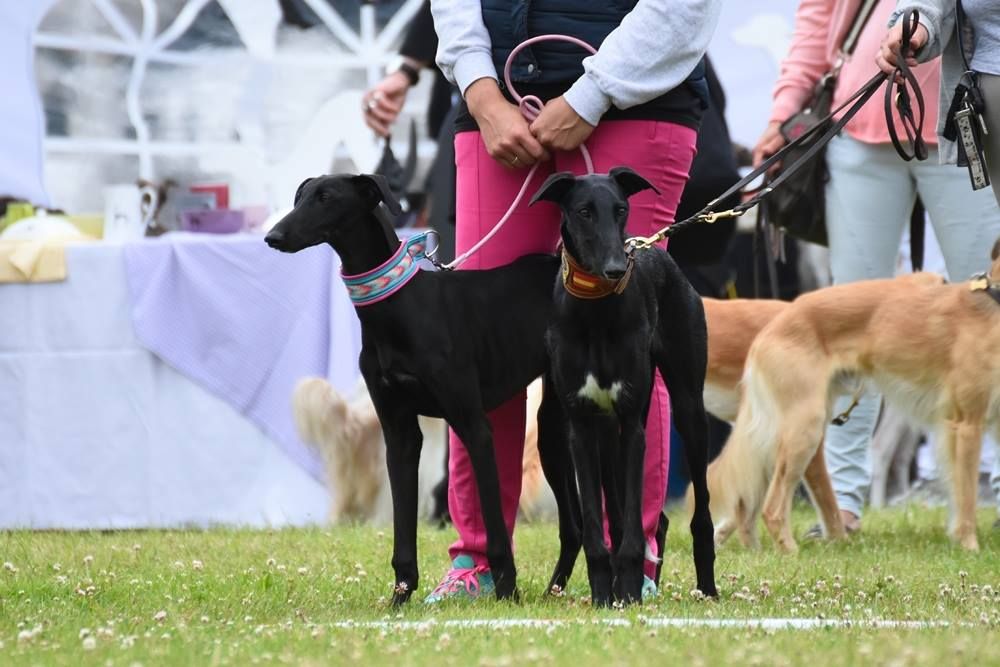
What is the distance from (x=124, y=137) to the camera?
762 centimetres

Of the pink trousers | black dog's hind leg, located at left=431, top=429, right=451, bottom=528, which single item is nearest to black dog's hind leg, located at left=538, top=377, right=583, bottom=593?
the pink trousers

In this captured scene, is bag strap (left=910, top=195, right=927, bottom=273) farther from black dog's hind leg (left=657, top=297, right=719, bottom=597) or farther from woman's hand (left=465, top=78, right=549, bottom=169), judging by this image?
woman's hand (left=465, top=78, right=549, bottom=169)

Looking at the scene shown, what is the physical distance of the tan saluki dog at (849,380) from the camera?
5.53m

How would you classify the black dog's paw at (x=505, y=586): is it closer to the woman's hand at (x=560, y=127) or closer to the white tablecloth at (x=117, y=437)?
the woman's hand at (x=560, y=127)

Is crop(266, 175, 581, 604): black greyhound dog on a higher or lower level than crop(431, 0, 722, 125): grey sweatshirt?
lower

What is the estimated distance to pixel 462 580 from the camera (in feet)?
12.1

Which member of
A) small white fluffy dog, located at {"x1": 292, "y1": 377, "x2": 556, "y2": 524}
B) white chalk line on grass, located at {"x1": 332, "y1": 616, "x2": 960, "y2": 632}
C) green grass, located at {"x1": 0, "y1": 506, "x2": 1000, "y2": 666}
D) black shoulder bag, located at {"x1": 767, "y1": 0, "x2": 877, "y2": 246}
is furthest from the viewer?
small white fluffy dog, located at {"x1": 292, "y1": 377, "x2": 556, "y2": 524}

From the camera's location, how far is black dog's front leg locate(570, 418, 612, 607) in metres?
3.40

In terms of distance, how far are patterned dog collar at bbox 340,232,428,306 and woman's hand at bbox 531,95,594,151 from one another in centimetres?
43

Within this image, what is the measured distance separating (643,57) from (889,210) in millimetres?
2167

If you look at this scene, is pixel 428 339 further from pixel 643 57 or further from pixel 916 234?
pixel 916 234

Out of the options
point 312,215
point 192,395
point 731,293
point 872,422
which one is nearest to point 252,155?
point 192,395

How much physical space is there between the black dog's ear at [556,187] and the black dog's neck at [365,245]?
0.38 m

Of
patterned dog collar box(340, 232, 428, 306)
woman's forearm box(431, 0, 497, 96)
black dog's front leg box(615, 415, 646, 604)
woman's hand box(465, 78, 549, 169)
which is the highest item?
woman's forearm box(431, 0, 497, 96)
